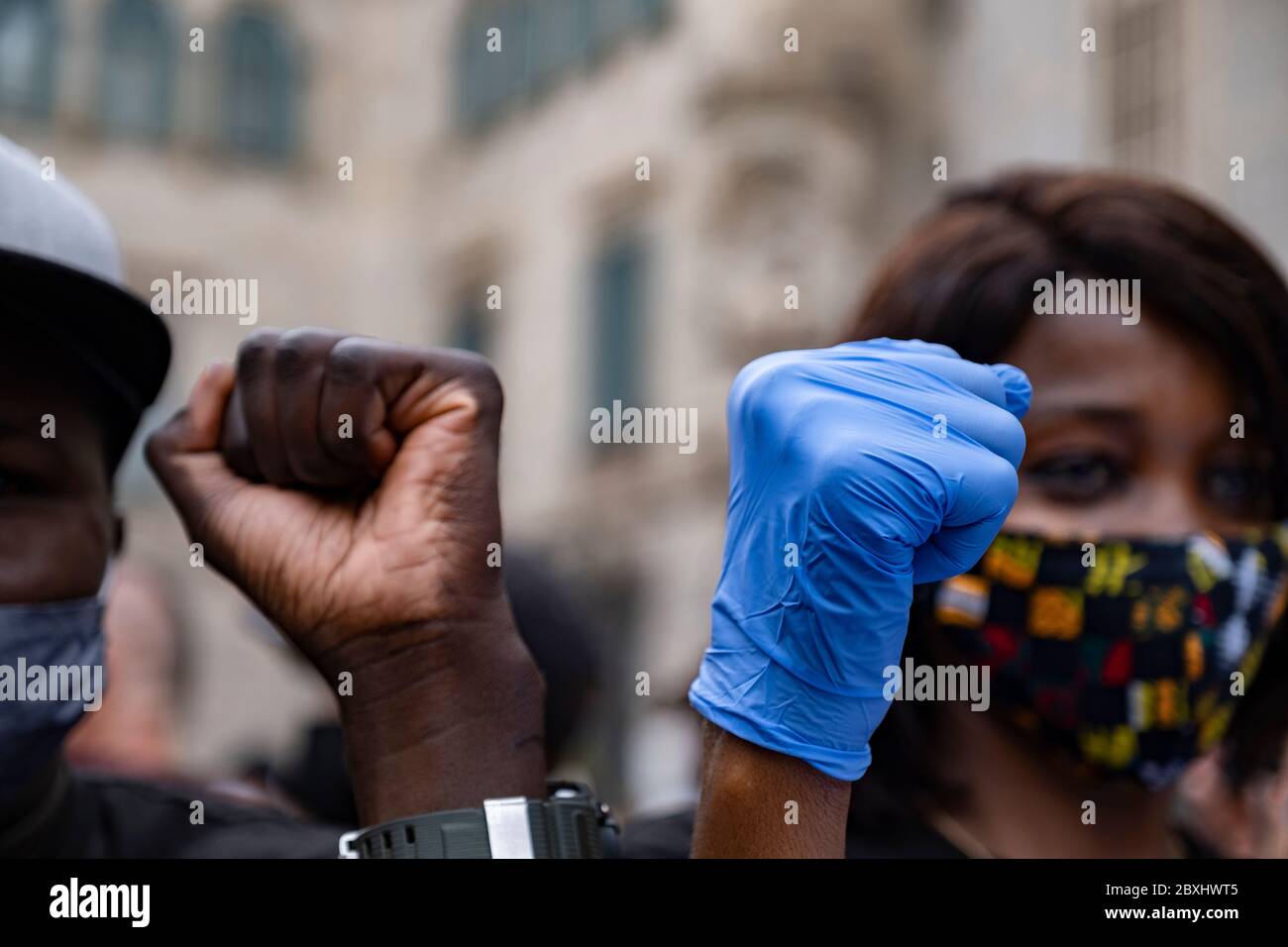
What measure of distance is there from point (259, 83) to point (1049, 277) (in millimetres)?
17666

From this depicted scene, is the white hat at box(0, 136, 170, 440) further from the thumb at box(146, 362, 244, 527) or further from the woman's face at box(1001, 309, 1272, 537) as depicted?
the woman's face at box(1001, 309, 1272, 537)

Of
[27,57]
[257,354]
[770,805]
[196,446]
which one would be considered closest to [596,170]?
[27,57]

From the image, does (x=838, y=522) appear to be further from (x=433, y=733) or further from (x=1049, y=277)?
(x=1049, y=277)

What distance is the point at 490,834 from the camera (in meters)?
1.78

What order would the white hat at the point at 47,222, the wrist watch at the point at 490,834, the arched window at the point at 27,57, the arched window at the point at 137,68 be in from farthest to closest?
Answer: the arched window at the point at 137,68
the arched window at the point at 27,57
the white hat at the point at 47,222
the wrist watch at the point at 490,834

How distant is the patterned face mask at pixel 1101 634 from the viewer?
2.35 m

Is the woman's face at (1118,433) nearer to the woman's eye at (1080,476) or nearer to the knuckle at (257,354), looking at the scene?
the woman's eye at (1080,476)

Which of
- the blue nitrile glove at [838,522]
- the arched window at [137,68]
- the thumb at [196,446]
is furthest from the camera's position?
the arched window at [137,68]

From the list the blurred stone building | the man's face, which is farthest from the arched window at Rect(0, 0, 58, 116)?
the man's face

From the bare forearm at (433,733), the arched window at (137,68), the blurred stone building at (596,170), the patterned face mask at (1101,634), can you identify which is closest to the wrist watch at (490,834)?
the bare forearm at (433,733)

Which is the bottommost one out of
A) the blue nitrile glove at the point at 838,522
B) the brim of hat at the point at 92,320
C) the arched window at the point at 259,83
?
the blue nitrile glove at the point at 838,522

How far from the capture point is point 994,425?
1602 millimetres

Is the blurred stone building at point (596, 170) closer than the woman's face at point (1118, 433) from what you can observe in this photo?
No

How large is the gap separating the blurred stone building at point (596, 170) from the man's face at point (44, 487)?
8200 mm
